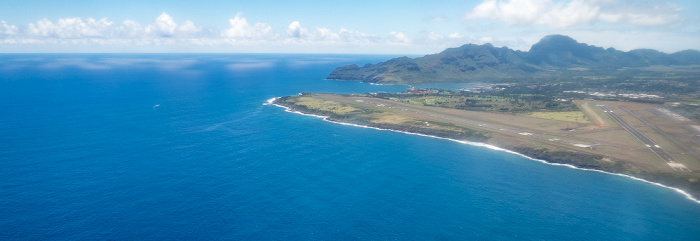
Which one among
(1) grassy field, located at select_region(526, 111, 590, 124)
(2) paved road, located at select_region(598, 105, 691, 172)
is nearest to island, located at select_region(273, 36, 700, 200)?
(1) grassy field, located at select_region(526, 111, 590, 124)

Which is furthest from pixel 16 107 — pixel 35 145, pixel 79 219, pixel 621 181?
pixel 621 181

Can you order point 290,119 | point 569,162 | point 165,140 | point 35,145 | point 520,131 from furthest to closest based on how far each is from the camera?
1. point 290,119
2. point 520,131
3. point 165,140
4. point 35,145
5. point 569,162

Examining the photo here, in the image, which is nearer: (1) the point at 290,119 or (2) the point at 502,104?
(1) the point at 290,119

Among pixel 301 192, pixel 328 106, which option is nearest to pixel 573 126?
pixel 328 106

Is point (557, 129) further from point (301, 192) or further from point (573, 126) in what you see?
A: point (301, 192)

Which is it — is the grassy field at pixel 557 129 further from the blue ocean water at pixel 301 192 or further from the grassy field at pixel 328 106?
the blue ocean water at pixel 301 192

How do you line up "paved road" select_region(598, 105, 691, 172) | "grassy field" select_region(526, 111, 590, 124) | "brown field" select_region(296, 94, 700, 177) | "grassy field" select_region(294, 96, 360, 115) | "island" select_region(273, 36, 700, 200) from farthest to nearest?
"grassy field" select_region(294, 96, 360, 115), "grassy field" select_region(526, 111, 590, 124), "brown field" select_region(296, 94, 700, 177), "island" select_region(273, 36, 700, 200), "paved road" select_region(598, 105, 691, 172)

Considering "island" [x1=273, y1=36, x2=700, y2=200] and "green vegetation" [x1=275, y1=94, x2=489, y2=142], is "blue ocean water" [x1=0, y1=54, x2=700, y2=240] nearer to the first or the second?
"island" [x1=273, y1=36, x2=700, y2=200]

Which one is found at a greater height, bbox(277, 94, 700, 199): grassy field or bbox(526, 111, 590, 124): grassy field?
bbox(526, 111, 590, 124): grassy field

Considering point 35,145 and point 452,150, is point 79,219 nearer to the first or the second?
point 35,145
